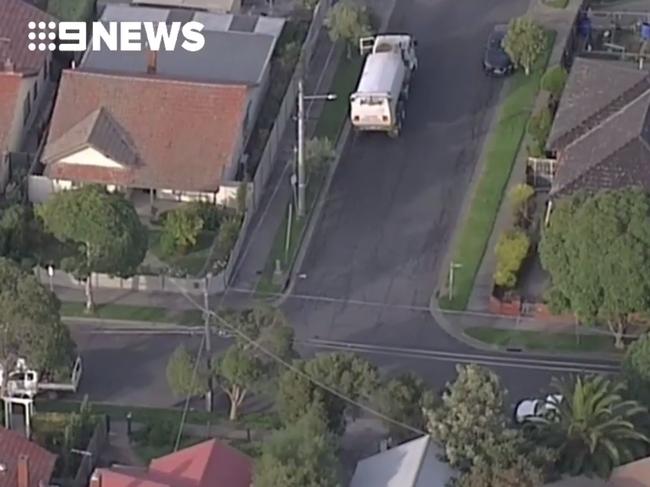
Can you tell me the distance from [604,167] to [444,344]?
9.13 m

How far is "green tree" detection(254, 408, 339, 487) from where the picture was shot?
2618 inches

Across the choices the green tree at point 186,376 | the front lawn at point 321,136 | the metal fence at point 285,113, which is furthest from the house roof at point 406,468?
the metal fence at point 285,113

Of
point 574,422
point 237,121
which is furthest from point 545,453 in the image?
point 237,121

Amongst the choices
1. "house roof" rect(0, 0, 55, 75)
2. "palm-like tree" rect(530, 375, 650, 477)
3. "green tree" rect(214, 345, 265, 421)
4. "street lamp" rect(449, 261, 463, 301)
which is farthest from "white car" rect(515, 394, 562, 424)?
"house roof" rect(0, 0, 55, 75)

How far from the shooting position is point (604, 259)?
247ft

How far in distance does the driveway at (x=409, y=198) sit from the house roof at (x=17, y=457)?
1232cm

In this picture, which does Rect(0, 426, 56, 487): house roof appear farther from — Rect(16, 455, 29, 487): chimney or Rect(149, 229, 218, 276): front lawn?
Rect(149, 229, 218, 276): front lawn

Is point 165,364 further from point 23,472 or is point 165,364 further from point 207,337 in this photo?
point 23,472

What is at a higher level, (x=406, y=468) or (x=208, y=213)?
(x=208, y=213)

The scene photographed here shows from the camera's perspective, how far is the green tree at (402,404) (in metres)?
71.2

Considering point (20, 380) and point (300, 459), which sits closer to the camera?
point (300, 459)

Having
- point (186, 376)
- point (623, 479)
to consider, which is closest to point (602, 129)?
point (623, 479)

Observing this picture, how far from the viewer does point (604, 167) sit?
268 feet

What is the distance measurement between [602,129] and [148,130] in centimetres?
1683
